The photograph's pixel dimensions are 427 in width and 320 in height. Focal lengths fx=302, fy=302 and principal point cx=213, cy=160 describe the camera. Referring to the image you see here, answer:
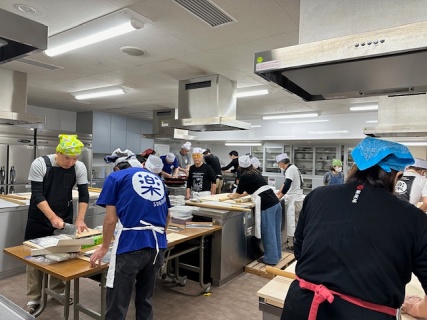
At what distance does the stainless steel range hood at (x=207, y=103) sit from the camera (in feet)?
13.1

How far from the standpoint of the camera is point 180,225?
3.08 m

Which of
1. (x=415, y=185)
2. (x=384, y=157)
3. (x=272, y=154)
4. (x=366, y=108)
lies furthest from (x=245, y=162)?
(x=272, y=154)

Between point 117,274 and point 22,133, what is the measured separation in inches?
194

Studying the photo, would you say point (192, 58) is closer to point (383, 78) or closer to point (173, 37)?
point (173, 37)

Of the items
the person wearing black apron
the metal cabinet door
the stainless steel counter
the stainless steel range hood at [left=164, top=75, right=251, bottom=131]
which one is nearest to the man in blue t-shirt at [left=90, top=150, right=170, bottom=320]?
the person wearing black apron

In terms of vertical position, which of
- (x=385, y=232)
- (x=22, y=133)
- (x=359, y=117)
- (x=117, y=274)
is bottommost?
(x=117, y=274)

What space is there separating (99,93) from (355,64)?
4.50 meters

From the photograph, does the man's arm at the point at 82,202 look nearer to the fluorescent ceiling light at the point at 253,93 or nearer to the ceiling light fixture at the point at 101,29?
the ceiling light fixture at the point at 101,29

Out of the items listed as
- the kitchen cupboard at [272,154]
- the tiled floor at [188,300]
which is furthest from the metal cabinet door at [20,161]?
the kitchen cupboard at [272,154]

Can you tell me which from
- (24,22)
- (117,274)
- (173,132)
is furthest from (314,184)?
(24,22)

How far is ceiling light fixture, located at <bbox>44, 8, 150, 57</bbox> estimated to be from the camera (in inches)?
92.5

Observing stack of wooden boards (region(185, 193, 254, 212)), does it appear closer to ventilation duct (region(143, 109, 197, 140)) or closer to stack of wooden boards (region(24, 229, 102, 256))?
stack of wooden boards (region(24, 229, 102, 256))

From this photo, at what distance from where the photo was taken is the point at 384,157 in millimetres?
1124

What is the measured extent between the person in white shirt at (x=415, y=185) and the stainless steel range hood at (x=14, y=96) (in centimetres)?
463
